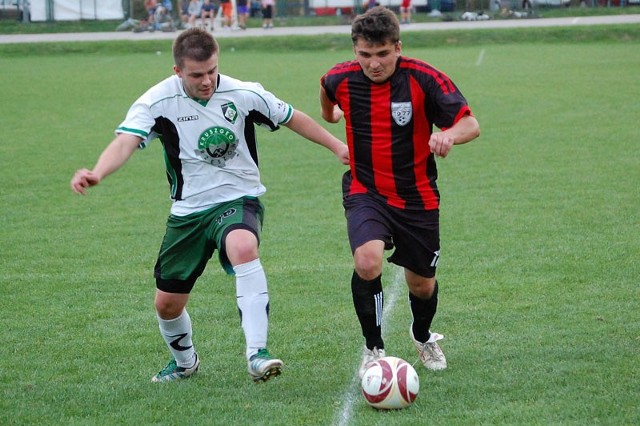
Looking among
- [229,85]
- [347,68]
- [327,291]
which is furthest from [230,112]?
[327,291]

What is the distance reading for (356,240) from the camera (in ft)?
17.6

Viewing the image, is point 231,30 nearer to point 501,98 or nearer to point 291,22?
→ point 291,22

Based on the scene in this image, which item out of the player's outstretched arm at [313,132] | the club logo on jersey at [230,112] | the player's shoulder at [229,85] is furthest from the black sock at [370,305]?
the player's shoulder at [229,85]

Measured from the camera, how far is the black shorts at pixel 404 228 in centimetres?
546

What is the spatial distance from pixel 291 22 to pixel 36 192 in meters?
30.5

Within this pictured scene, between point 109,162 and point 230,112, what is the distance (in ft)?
2.33

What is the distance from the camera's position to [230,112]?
5.46 metres

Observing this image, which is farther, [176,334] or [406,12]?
[406,12]

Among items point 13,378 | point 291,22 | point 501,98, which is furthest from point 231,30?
point 13,378

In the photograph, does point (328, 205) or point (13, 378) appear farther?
point (328, 205)

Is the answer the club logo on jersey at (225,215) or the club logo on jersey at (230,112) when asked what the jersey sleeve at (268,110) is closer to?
the club logo on jersey at (230,112)

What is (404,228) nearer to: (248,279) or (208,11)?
(248,279)

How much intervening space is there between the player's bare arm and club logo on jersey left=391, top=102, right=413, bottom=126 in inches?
10.8

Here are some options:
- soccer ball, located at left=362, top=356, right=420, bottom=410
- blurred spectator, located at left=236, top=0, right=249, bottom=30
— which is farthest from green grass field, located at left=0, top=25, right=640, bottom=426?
blurred spectator, located at left=236, top=0, right=249, bottom=30
